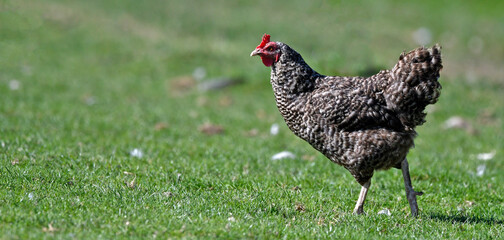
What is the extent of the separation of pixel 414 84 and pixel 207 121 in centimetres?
675

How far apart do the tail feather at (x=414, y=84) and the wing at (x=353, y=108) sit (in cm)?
11

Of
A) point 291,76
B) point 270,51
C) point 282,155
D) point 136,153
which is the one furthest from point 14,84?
point 291,76

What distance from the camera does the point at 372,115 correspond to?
6.45 m

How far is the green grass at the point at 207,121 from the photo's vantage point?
5762 mm

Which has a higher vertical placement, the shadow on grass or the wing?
the wing

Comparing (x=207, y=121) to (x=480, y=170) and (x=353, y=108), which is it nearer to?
(x=480, y=170)

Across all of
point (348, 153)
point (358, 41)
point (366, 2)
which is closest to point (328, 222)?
point (348, 153)

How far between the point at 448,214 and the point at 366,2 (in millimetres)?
23385

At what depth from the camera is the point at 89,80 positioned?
16.8 m

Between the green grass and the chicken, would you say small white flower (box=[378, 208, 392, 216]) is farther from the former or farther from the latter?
the chicken

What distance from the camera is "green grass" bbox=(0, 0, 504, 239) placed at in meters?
Answer: 5.76

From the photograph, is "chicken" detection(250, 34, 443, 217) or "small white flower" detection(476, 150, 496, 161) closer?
"chicken" detection(250, 34, 443, 217)

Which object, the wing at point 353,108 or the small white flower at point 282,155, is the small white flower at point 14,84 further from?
the wing at point 353,108

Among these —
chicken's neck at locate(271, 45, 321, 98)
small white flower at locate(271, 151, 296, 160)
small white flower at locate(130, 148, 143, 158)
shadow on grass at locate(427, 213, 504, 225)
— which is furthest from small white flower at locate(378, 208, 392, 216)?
small white flower at locate(130, 148, 143, 158)
